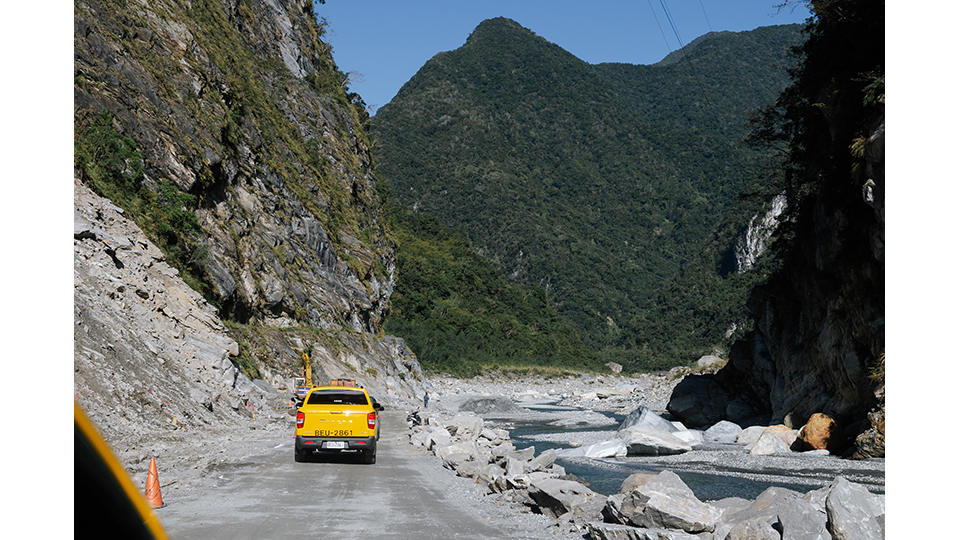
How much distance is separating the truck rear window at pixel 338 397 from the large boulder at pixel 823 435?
16523mm

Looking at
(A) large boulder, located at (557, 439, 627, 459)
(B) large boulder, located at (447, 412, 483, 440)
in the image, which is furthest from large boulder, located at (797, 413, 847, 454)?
(B) large boulder, located at (447, 412, 483, 440)

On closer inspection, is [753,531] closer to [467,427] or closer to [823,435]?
[467,427]

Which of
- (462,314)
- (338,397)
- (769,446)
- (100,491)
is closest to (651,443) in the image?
(769,446)

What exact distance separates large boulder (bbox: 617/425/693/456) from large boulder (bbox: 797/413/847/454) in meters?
4.03

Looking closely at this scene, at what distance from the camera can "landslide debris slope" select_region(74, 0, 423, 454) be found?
19531mm

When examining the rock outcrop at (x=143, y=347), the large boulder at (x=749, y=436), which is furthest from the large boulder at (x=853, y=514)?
the large boulder at (x=749, y=436)

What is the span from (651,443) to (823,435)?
574 cm

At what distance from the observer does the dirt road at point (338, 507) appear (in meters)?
8.43

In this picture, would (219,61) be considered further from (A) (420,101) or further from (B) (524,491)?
(A) (420,101)

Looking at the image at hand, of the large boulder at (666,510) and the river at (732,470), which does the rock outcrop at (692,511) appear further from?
the river at (732,470)

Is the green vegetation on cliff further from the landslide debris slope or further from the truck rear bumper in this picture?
the truck rear bumper

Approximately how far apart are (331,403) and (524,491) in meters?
5.25

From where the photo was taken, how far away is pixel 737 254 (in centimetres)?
13462

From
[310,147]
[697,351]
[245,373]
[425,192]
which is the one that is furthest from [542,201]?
[245,373]
